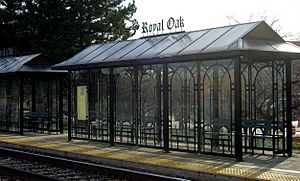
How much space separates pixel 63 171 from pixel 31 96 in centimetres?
1108

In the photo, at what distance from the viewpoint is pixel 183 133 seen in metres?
14.2

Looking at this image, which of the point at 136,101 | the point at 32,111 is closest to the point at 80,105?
the point at 136,101

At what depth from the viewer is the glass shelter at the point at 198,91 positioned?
1286 cm

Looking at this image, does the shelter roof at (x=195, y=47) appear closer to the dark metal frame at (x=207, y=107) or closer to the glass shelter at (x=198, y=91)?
the glass shelter at (x=198, y=91)

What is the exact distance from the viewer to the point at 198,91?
45.1 feet

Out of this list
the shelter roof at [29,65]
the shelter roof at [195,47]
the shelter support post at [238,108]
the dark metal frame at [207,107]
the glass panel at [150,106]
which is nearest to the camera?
the shelter support post at [238,108]

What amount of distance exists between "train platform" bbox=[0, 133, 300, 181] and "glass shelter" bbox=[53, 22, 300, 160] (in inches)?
17.5

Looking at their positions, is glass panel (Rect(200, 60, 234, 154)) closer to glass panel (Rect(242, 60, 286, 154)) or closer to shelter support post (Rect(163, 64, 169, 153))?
glass panel (Rect(242, 60, 286, 154))

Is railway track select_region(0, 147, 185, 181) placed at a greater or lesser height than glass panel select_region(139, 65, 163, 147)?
lesser

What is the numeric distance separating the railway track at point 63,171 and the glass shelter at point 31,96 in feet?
21.5

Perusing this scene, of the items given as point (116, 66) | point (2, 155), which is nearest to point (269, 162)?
point (116, 66)

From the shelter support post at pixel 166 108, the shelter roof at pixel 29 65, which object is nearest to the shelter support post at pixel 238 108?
the shelter support post at pixel 166 108

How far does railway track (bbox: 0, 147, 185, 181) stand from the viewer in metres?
10.8


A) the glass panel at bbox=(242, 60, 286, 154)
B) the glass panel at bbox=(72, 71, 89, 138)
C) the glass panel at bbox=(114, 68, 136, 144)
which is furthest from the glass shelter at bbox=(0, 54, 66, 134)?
the glass panel at bbox=(242, 60, 286, 154)
